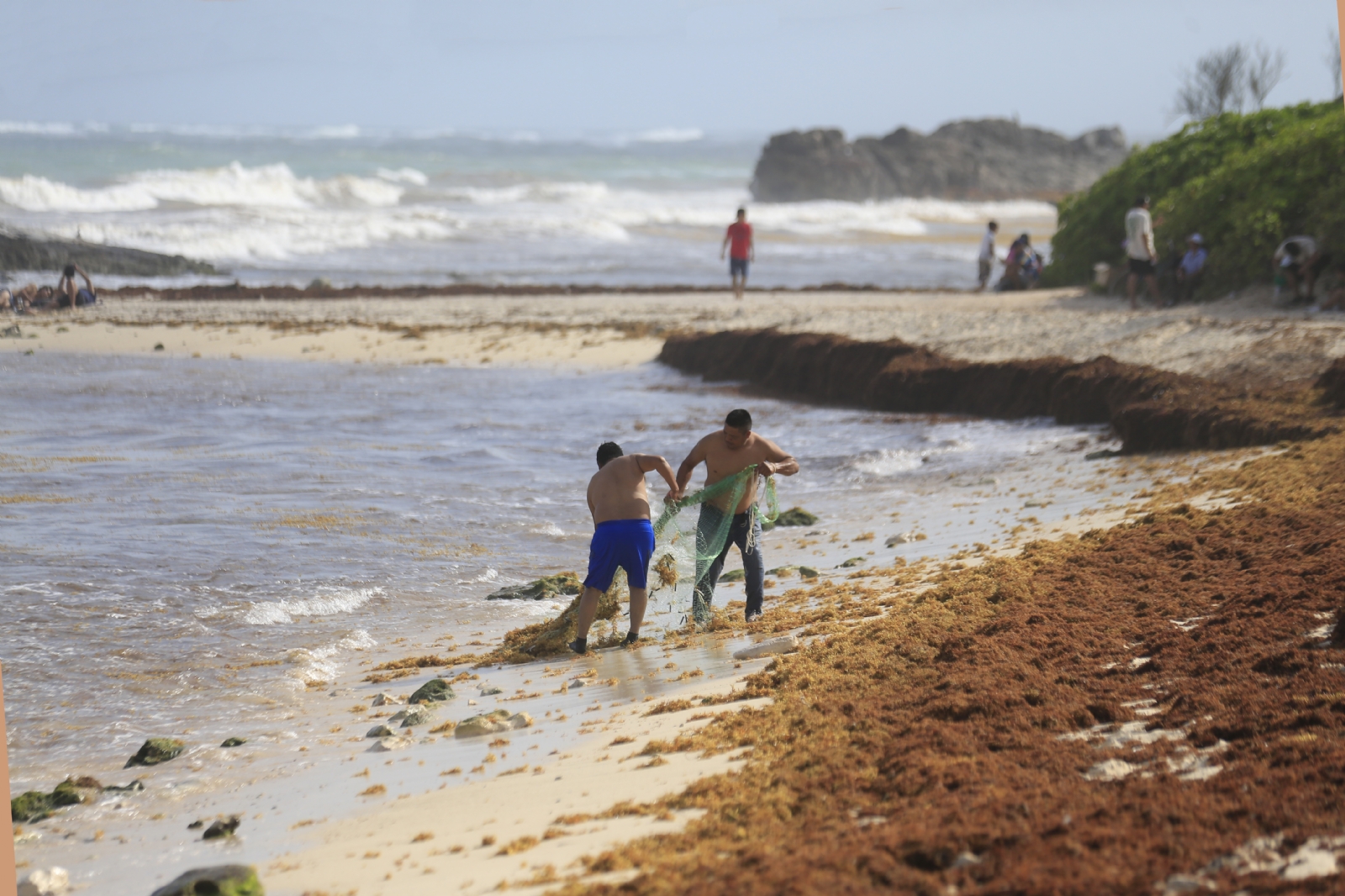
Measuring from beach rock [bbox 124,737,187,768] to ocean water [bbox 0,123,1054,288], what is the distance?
77.8ft

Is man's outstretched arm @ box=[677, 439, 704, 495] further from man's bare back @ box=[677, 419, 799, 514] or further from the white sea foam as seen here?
the white sea foam

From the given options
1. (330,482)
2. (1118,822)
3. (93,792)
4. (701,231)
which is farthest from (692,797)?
(701,231)

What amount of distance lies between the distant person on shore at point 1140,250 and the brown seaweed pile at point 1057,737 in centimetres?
1114

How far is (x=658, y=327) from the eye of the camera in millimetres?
20141

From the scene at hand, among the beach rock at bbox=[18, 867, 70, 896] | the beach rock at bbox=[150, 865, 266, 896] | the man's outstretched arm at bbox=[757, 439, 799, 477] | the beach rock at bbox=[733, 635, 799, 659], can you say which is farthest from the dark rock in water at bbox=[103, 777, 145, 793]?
the man's outstretched arm at bbox=[757, 439, 799, 477]

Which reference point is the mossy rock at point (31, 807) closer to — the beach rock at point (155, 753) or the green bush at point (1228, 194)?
the beach rock at point (155, 753)

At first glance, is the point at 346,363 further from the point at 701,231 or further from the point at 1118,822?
the point at 701,231

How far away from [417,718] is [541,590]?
7.94ft

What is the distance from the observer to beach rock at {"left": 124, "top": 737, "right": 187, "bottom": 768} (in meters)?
5.13

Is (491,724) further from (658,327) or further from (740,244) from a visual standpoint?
(740,244)

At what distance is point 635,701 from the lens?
561cm

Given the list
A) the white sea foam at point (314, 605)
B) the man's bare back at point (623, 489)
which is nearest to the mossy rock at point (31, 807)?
the white sea foam at point (314, 605)

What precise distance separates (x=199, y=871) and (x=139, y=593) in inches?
173

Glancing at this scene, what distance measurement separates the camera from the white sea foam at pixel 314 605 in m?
7.34
